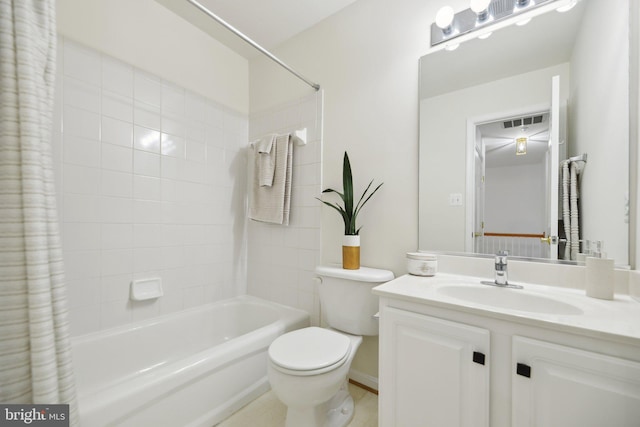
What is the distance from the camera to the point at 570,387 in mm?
754

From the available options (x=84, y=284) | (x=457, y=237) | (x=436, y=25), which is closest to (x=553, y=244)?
(x=457, y=237)

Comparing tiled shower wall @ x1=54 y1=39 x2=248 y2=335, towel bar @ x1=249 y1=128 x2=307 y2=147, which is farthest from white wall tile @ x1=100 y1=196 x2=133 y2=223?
towel bar @ x1=249 y1=128 x2=307 y2=147

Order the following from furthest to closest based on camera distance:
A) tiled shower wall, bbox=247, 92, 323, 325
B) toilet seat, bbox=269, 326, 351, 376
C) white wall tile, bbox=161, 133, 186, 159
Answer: tiled shower wall, bbox=247, 92, 323, 325 → white wall tile, bbox=161, 133, 186, 159 → toilet seat, bbox=269, 326, 351, 376

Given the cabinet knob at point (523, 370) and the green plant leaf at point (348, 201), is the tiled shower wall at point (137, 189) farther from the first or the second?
the cabinet knob at point (523, 370)

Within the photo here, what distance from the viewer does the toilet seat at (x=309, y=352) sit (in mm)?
1128

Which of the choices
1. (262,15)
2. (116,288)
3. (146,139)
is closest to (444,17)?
(262,15)

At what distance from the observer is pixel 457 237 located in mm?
1413

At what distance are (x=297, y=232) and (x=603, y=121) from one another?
1679 mm

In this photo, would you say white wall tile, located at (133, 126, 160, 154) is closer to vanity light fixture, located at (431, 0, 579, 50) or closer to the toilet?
the toilet

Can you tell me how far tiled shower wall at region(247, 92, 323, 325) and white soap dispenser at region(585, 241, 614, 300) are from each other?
4.42ft

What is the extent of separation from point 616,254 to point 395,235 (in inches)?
35.1

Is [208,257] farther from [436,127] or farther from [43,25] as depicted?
[436,127]

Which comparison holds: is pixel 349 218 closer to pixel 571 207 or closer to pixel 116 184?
pixel 571 207

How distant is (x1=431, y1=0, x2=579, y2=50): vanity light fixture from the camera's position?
1236 mm
